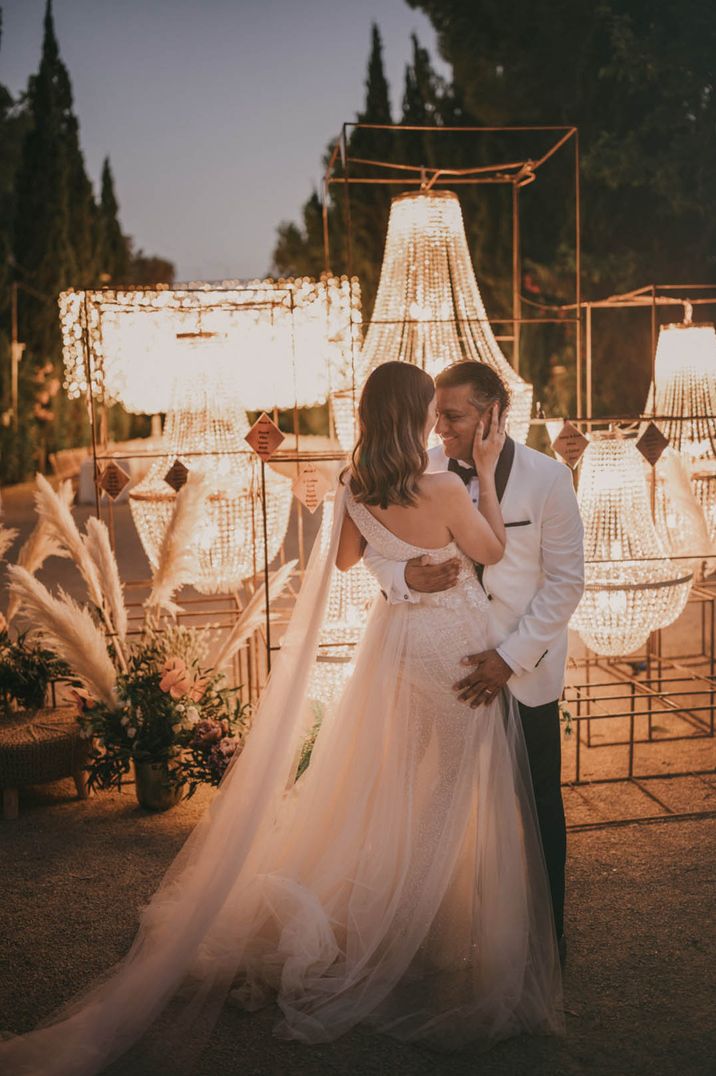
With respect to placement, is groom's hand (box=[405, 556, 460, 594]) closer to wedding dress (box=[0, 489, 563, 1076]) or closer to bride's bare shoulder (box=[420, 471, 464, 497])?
wedding dress (box=[0, 489, 563, 1076])

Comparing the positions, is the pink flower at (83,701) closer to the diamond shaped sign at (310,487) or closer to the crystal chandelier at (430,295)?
the diamond shaped sign at (310,487)

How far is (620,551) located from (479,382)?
4.99 feet

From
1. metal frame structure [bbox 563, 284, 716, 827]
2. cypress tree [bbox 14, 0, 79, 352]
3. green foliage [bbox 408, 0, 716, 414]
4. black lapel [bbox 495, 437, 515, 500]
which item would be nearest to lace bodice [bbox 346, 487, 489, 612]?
black lapel [bbox 495, 437, 515, 500]

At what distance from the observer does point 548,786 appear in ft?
8.81

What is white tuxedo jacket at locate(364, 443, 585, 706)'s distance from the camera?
8.48ft

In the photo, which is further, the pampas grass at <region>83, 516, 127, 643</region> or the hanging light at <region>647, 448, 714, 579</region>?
the hanging light at <region>647, 448, 714, 579</region>

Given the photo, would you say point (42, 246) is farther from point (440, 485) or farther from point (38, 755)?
point (440, 485)

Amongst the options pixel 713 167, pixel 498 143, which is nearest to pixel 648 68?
pixel 713 167

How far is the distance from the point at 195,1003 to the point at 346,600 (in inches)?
64.2

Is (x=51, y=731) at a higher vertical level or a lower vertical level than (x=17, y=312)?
lower

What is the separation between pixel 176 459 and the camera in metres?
4.04

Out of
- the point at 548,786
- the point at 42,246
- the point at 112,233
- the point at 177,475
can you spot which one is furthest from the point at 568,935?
the point at 112,233

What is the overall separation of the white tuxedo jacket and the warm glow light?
1703mm

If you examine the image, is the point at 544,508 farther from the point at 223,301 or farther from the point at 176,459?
the point at 223,301
